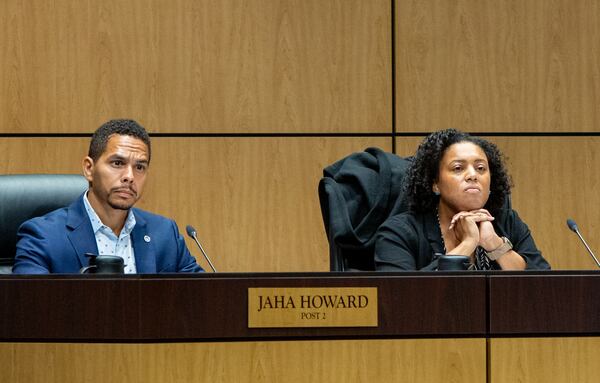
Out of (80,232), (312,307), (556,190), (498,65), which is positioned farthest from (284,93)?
(312,307)

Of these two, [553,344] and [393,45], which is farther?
[393,45]

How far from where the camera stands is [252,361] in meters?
2.07

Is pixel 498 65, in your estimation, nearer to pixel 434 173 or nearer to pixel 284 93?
pixel 284 93

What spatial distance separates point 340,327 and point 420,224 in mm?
982

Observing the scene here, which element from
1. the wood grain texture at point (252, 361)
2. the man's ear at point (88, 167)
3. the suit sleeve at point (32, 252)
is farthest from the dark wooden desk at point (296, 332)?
the man's ear at point (88, 167)

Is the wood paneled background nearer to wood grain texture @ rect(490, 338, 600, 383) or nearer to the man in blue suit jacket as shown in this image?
the man in blue suit jacket

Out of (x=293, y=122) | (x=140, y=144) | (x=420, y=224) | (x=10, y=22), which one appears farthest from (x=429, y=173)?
(x=10, y=22)

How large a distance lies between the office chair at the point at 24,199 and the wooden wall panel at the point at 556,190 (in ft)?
6.68

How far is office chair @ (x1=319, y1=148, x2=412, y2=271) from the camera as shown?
302 centimetres

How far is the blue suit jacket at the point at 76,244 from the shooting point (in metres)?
2.68

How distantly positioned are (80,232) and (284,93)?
65.7 inches

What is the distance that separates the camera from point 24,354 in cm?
204

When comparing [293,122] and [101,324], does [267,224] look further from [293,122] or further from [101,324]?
[101,324]

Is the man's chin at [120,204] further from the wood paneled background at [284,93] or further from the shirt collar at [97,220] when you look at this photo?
the wood paneled background at [284,93]
